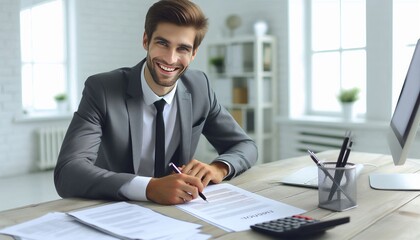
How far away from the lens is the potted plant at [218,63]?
478 cm

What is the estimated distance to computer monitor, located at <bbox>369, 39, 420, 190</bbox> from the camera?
3.77 ft

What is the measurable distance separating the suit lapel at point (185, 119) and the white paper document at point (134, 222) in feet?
1.76

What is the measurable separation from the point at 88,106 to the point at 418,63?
1.01m

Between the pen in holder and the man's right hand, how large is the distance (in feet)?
1.01

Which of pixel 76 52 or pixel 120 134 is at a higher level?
pixel 76 52

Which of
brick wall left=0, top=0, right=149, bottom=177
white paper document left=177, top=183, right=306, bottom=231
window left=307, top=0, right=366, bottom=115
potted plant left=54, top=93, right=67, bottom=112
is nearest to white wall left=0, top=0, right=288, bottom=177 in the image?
brick wall left=0, top=0, right=149, bottom=177

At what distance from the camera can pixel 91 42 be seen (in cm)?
502

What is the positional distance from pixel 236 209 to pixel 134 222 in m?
0.25

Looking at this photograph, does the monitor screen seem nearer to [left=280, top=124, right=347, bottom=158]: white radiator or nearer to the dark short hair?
the dark short hair

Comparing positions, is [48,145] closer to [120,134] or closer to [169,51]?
[120,134]

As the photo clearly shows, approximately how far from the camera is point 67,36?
499 centimetres

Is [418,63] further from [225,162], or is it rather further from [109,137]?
[109,137]

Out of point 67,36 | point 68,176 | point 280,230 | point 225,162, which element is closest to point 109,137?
point 68,176

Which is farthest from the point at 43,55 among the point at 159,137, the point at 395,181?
the point at 395,181
